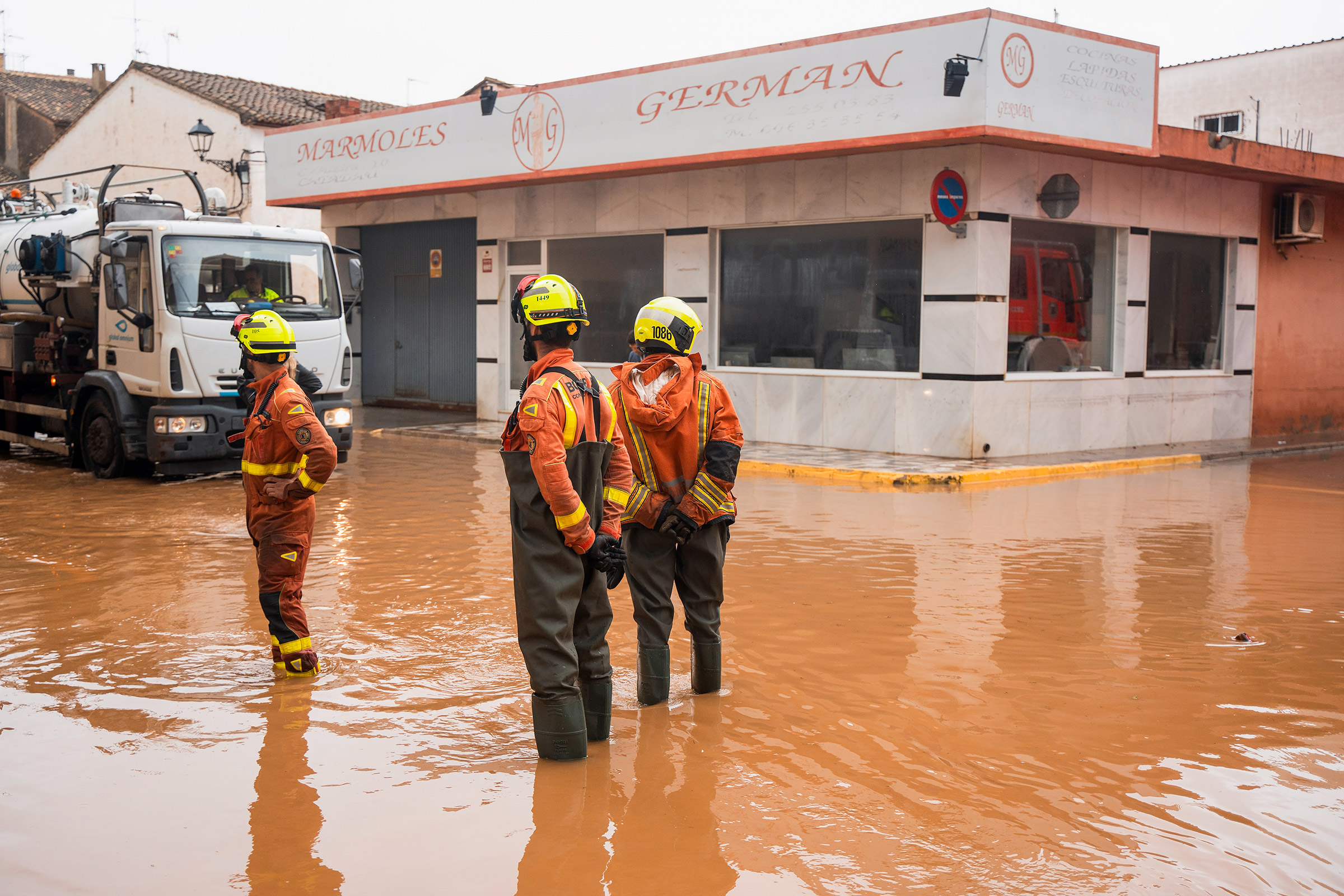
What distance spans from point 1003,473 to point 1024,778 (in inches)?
345

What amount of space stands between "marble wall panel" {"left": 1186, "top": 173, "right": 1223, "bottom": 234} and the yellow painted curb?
3.60 metres

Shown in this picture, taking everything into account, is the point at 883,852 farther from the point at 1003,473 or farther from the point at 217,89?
the point at 217,89

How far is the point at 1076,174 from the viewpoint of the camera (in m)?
14.6

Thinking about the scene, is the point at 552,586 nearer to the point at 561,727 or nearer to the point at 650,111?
the point at 561,727

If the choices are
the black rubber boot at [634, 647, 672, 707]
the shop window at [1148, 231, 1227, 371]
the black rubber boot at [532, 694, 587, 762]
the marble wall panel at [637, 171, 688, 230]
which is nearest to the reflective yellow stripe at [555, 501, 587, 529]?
the black rubber boot at [532, 694, 587, 762]

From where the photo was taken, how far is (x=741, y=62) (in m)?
14.5

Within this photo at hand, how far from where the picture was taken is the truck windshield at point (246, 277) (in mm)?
12305

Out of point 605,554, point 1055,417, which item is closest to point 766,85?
point 1055,417

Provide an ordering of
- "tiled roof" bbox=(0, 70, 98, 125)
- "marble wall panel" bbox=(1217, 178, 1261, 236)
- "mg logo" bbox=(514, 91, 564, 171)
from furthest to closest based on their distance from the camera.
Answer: "tiled roof" bbox=(0, 70, 98, 125), "marble wall panel" bbox=(1217, 178, 1261, 236), "mg logo" bbox=(514, 91, 564, 171)

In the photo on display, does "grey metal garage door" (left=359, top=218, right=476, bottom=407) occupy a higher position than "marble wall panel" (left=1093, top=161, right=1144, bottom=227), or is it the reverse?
"marble wall panel" (left=1093, top=161, right=1144, bottom=227)

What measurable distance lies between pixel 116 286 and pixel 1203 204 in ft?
43.9

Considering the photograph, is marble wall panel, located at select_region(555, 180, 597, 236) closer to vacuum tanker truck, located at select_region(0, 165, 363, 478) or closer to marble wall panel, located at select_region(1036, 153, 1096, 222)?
vacuum tanker truck, located at select_region(0, 165, 363, 478)

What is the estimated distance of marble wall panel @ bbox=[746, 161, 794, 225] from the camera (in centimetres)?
1530

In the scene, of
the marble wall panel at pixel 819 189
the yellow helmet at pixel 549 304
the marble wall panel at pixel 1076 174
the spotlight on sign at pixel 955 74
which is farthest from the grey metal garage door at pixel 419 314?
the yellow helmet at pixel 549 304
